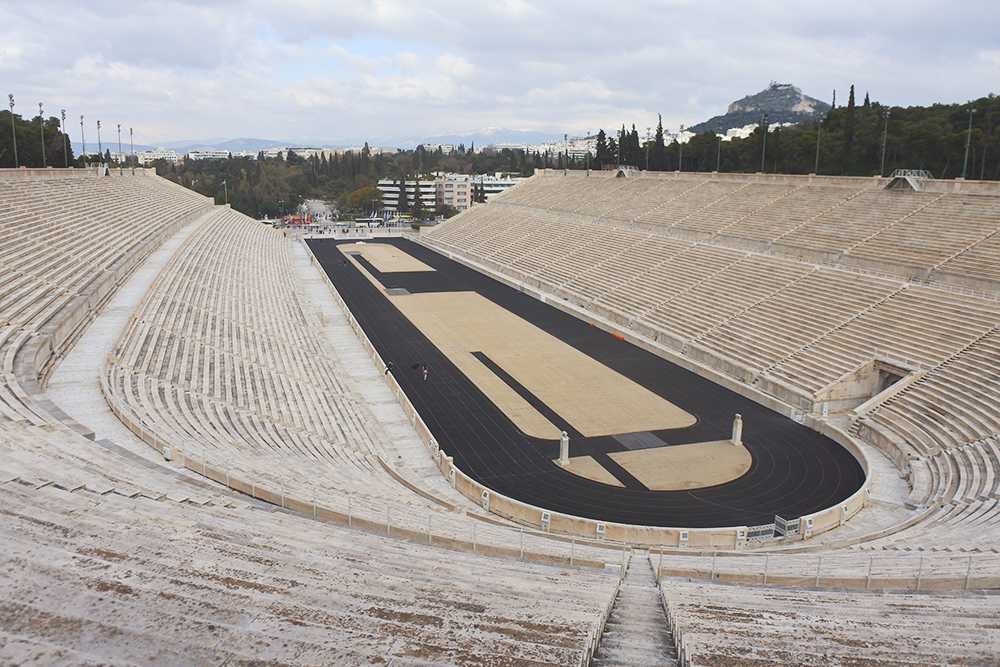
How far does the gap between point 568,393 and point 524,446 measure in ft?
14.3

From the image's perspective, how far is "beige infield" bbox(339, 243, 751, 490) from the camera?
15.4 m

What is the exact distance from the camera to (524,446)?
16.5 m

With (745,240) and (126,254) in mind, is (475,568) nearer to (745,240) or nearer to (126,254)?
Result: (126,254)

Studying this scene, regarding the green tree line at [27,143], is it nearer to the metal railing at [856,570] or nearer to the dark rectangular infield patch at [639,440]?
the dark rectangular infield patch at [639,440]

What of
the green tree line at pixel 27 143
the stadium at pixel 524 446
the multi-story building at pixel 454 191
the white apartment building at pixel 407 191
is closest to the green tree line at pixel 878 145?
the stadium at pixel 524 446

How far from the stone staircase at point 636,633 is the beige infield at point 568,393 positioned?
667cm

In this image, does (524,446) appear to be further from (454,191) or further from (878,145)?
(454,191)

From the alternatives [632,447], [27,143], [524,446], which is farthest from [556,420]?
[27,143]

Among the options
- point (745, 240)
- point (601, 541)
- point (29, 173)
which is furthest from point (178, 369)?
point (29, 173)

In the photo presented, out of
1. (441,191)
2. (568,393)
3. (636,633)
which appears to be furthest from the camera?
(441,191)

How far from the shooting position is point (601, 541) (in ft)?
37.6

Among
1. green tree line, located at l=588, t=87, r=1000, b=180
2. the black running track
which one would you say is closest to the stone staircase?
the black running track

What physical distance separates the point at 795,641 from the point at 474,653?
3070mm

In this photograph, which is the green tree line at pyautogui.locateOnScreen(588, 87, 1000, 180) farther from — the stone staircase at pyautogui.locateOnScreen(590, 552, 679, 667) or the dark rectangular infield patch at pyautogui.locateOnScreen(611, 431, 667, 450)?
Result: the stone staircase at pyautogui.locateOnScreen(590, 552, 679, 667)
